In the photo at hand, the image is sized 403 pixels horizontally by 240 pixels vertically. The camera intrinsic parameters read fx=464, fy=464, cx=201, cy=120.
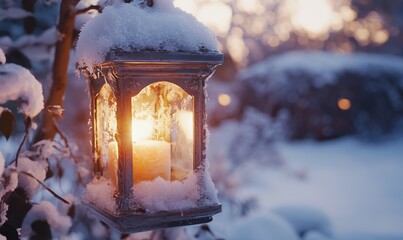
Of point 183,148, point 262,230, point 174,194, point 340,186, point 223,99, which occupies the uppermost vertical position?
point 223,99

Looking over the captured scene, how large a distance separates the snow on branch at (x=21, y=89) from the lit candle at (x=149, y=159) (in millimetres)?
307

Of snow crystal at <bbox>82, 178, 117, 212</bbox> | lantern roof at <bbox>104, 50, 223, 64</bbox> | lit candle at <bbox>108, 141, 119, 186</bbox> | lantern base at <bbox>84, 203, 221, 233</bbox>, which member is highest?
lantern roof at <bbox>104, 50, 223, 64</bbox>

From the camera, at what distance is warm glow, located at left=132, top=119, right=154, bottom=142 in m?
1.25

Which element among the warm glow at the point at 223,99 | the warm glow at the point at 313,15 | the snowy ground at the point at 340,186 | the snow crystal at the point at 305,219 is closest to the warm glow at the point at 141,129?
the snowy ground at the point at 340,186

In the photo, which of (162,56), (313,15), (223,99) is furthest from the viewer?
(313,15)

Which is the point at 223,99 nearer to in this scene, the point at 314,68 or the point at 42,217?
the point at 314,68

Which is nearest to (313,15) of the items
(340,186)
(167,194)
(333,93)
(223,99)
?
(333,93)

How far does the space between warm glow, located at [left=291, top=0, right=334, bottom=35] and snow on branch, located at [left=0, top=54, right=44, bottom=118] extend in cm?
1033

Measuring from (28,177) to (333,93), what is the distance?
8.18 metres

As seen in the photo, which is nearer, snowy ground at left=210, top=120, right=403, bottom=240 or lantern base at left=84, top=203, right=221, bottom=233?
lantern base at left=84, top=203, right=221, bottom=233

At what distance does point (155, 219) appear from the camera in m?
1.12

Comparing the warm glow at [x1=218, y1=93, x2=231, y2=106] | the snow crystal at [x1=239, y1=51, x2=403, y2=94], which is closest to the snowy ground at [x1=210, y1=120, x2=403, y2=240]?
the warm glow at [x1=218, y1=93, x2=231, y2=106]

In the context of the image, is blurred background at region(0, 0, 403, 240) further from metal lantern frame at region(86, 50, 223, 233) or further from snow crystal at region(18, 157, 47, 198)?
metal lantern frame at region(86, 50, 223, 233)

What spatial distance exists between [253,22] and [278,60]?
1454 mm
